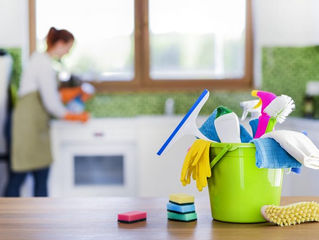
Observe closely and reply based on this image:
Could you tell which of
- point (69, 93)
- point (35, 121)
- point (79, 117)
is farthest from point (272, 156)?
point (69, 93)

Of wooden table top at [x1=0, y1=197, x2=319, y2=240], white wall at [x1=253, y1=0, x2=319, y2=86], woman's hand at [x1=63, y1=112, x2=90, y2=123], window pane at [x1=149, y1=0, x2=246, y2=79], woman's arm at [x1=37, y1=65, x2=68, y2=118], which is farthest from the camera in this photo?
window pane at [x1=149, y1=0, x2=246, y2=79]

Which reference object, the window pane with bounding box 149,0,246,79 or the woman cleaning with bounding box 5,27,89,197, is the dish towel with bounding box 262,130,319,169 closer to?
the woman cleaning with bounding box 5,27,89,197

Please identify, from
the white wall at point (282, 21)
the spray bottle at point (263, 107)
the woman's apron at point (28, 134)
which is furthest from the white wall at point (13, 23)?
the spray bottle at point (263, 107)

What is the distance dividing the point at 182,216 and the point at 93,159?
3123 mm

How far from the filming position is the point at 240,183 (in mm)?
1262

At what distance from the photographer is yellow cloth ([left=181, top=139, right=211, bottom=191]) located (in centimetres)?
126

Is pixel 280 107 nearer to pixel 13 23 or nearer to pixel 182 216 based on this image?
pixel 182 216

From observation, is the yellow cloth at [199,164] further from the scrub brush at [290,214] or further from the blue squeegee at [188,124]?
the scrub brush at [290,214]

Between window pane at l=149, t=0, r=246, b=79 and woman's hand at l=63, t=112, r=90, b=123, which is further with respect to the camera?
window pane at l=149, t=0, r=246, b=79

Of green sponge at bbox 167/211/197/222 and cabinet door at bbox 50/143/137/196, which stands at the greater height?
green sponge at bbox 167/211/197/222

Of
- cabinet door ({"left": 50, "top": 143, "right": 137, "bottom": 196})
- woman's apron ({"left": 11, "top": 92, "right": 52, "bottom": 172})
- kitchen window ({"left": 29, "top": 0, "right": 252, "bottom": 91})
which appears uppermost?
kitchen window ({"left": 29, "top": 0, "right": 252, "bottom": 91})

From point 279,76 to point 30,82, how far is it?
1.97 m

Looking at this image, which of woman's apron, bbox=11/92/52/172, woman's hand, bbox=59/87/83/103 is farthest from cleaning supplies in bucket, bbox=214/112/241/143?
woman's hand, bbox=59/87/83/103

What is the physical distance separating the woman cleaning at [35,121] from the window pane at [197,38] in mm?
1047
